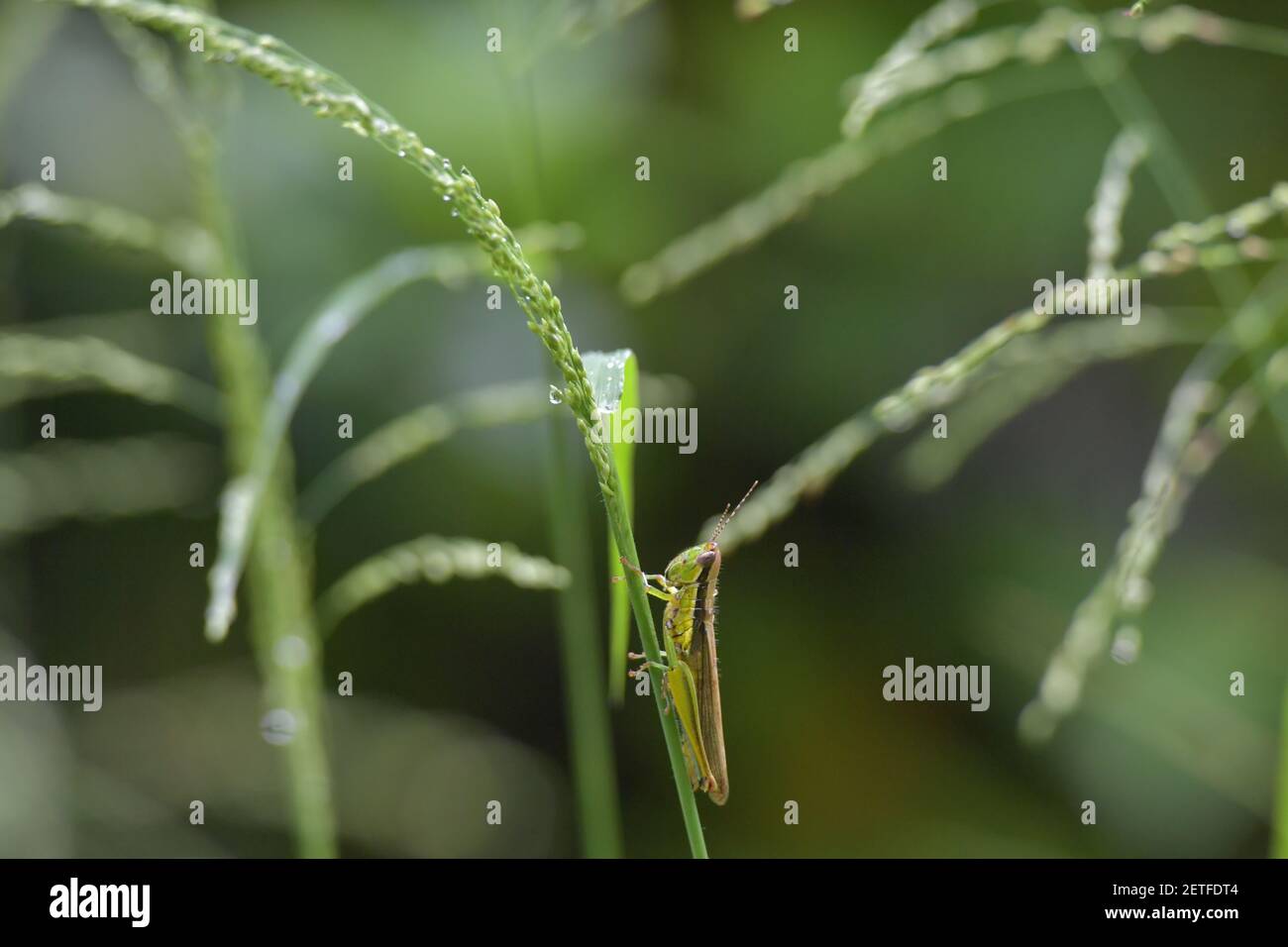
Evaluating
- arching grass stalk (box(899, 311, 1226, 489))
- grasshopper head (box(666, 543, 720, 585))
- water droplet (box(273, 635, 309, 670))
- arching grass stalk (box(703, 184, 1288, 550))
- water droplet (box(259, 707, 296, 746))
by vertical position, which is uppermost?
arching grass stalk (box(899, 311, 1226, 489))

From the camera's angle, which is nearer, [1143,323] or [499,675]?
[1143,323]

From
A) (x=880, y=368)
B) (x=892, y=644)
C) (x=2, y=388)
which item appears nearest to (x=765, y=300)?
(x=880, y=368)

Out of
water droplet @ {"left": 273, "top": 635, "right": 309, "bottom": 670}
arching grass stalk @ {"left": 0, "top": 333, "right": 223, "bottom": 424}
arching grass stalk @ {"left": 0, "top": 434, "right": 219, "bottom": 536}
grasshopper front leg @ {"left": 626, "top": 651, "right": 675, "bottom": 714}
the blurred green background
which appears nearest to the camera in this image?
grasshopper front leg @ {"left": 626, "top": 651, "right": 675, "bottom": 714}

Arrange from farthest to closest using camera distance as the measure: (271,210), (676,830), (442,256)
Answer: (271,210), (676,830), (442,256)

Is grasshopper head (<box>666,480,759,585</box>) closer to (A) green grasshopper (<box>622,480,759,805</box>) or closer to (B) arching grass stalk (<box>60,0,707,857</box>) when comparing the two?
(A) green grasshopper (<box>622,480,759,805</box>)

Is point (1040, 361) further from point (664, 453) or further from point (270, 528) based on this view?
point (664, 453)

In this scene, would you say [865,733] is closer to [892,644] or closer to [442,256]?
[892,644]

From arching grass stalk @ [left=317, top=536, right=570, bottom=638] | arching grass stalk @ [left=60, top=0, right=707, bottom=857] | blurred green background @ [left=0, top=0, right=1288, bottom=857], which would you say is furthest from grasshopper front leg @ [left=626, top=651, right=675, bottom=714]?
blurred green background @ [left=0, top=0, right=1288, bottom=857]
